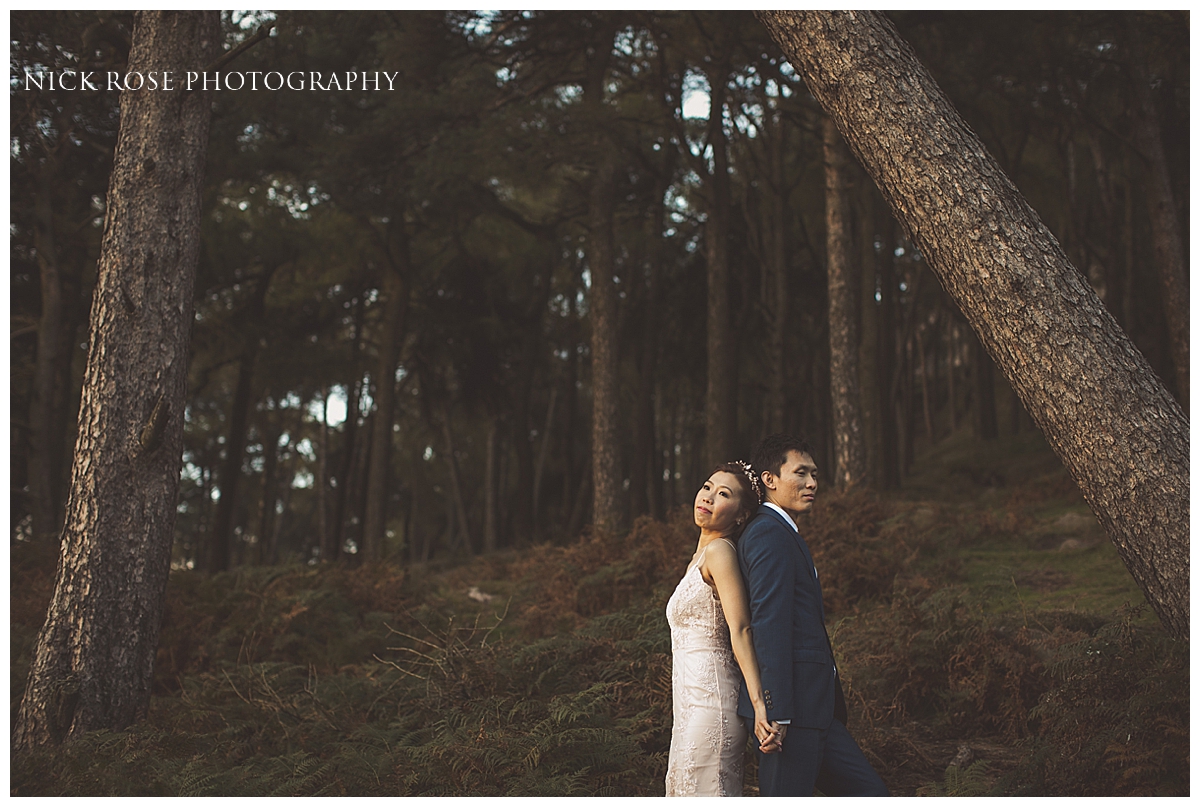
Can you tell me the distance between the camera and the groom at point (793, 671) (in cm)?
337

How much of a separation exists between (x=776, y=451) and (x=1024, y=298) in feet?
6.15

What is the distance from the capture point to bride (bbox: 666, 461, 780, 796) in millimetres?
3533

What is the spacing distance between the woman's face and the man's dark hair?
17 cm

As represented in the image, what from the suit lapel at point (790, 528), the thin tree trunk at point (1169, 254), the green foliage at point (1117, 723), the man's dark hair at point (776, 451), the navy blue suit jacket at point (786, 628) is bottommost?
the green foliage at point (1117, 723)

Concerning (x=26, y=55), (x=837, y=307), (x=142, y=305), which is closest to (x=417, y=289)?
(x=26, y=55)

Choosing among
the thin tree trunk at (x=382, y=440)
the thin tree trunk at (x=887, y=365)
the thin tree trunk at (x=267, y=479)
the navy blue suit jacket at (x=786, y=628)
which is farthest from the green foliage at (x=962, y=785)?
the thin tree trunk at (x=267, y=479)

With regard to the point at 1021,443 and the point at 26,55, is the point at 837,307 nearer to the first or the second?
the point at 1021,443

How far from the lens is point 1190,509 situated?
4387mm

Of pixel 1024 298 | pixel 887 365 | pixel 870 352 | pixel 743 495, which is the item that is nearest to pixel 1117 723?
pixel 1024 298

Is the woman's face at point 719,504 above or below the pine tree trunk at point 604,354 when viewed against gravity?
below

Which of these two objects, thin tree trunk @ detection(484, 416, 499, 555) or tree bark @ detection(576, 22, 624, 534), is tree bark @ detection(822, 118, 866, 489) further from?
thin tree trunk @ detection(484, 416, 499, 555)

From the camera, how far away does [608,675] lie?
6.70 meters

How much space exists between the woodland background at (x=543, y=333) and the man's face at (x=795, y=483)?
206 cm

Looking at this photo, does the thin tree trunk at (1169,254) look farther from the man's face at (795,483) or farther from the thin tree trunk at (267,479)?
the thin tree trunk at (267,479)
